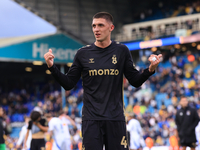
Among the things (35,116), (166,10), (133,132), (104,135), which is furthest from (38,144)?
(166,10)

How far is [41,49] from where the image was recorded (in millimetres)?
26672

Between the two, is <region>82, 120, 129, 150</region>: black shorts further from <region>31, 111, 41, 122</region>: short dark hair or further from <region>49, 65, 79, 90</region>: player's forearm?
<region>31, 111, 41, 122</region>: short dark hair

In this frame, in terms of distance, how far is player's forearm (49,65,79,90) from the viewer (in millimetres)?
3777

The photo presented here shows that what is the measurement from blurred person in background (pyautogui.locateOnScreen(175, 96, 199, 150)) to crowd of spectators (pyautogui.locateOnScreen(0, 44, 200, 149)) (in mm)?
6219

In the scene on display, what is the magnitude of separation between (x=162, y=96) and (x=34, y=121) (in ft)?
47.8

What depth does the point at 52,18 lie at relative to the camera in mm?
28047

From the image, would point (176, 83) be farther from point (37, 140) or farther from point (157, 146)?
point (37, 140)

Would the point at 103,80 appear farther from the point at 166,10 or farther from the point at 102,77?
the point at 166,10

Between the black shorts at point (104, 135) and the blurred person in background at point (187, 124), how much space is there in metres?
7.37

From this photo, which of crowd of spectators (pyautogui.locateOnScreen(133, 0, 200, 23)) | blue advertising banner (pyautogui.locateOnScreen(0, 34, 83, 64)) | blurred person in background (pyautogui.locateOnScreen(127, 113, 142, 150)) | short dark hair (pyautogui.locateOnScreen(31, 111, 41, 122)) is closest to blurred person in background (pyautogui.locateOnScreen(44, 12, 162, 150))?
short dark hair (pyautogui.locateOnScreen(31, 111, 41, 122))

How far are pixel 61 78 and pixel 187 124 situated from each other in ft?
25.7

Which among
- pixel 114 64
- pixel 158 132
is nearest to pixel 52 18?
pixel 158 132

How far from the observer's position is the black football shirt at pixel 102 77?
386 centimetres

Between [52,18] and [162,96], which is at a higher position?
[52,18]
